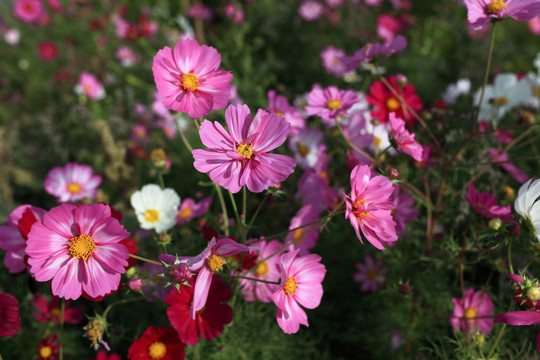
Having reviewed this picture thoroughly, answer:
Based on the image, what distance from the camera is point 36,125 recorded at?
2615 millimetres

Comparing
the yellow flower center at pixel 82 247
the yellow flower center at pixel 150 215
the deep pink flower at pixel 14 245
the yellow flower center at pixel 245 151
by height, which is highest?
the yellow flower center at pixel 245 151

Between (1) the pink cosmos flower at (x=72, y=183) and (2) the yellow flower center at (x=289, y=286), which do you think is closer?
(2) the yellow flower center at (x=289, y=286)

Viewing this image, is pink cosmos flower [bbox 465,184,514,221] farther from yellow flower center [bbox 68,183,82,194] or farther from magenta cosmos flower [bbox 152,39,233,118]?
yellow flower center [bbox 68,183,82,194]

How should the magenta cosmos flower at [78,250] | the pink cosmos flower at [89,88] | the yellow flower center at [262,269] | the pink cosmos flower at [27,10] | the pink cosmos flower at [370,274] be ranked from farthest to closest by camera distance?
the pink cosmos flower at [27,10] < the pink cosmos flower at [89,88] < the pink cosmos flower at [370,274] < the yellow flower center at [262,269] < the magenta cosmos flower at [78,250]

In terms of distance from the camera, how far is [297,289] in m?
0.92

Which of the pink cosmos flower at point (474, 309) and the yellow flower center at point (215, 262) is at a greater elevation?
the yellow flower center at point (215, 262)

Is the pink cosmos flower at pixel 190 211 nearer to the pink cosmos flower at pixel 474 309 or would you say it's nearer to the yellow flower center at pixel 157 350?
the yellow flower center at pixel 157 350

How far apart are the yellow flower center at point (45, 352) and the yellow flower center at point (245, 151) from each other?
0.76 metres

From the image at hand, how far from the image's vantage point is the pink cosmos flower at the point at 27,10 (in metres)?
3.16

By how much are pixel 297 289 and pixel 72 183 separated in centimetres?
118

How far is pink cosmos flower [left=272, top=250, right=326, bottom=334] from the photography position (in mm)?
830

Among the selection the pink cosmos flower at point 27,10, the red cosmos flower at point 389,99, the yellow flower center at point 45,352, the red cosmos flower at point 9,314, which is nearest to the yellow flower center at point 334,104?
the red cosmos flower at point 389,99

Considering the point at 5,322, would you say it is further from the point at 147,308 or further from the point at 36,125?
the point at 36,125

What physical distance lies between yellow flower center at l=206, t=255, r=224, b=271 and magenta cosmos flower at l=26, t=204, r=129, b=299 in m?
0.16
